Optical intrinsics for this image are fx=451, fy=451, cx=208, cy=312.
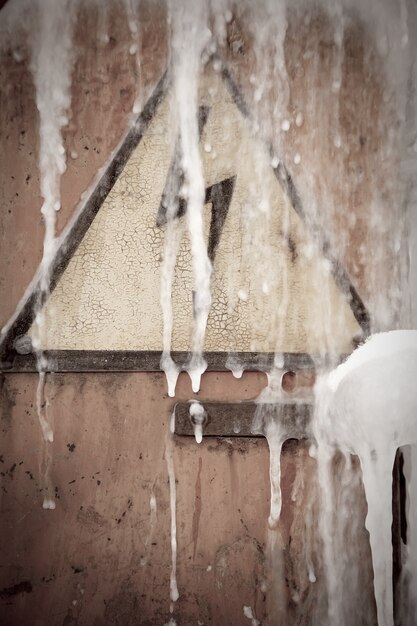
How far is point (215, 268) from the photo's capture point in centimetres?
96

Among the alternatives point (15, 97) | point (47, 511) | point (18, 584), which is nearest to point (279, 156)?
point (15, 97)

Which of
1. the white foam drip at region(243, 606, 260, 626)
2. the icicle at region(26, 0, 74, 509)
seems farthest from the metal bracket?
the icicle at region(26, 0, 74, 509)

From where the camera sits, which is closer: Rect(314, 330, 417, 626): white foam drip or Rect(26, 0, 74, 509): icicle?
Rect(314, 330, 417, 626): white foam drip

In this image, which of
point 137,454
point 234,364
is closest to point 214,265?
point 234,364

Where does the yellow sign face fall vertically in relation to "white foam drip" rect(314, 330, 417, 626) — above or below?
above

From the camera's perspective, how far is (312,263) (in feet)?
3.13

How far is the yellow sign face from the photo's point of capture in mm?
952

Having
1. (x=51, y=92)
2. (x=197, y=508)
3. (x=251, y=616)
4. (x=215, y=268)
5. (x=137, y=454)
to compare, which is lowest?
(x=251, y=616)

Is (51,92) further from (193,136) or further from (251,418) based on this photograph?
(251,418)

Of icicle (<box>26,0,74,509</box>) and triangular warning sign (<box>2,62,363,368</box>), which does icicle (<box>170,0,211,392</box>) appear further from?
icicle (<box>26,0,74,509</box>)

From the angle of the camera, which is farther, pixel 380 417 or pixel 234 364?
pixel 234 364

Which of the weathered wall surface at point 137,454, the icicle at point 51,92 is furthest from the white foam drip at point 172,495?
the icicle at point 51,92

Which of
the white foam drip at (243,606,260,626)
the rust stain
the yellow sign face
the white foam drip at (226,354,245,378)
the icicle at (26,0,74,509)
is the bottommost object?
the white foam drip at (243,606,260,626)

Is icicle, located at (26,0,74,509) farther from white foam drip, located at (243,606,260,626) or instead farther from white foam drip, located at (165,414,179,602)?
white foam drip, located at (243,606,260,626)
